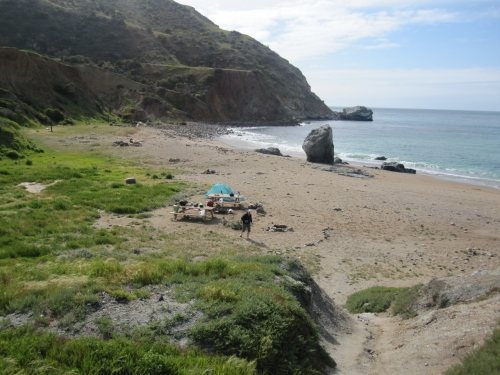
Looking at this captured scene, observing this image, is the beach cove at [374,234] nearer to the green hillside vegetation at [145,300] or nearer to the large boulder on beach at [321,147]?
the green hillside vegetation at [145,300]

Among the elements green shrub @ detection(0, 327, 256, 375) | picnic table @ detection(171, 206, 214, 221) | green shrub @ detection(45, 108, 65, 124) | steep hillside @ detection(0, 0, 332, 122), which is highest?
steep hillside @ detection(0, 0, 332, 122)

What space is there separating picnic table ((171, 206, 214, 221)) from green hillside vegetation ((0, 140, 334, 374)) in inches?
228

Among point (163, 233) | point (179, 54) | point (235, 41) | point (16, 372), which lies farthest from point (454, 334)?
point (235, 41)

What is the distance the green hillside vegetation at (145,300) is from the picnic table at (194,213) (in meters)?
5.79

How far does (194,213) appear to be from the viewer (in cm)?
2336

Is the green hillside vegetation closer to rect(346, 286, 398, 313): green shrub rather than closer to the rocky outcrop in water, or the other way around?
rect(346, 286, 398, 313): green shrub

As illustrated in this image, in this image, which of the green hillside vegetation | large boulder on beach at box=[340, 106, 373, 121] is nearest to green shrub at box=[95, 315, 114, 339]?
the green hillside vegetation

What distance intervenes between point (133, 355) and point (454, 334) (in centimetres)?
650

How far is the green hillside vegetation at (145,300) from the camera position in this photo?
655 cm

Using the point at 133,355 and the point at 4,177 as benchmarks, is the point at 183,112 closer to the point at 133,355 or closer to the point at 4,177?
the point at 4,177

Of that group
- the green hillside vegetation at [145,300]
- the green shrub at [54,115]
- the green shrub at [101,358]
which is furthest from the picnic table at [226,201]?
the green shrub at [54,115]

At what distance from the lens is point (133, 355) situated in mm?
6625

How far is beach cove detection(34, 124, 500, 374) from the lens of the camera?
32.0ft

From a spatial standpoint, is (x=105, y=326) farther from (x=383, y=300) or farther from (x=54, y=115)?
(x=54, y=115)
